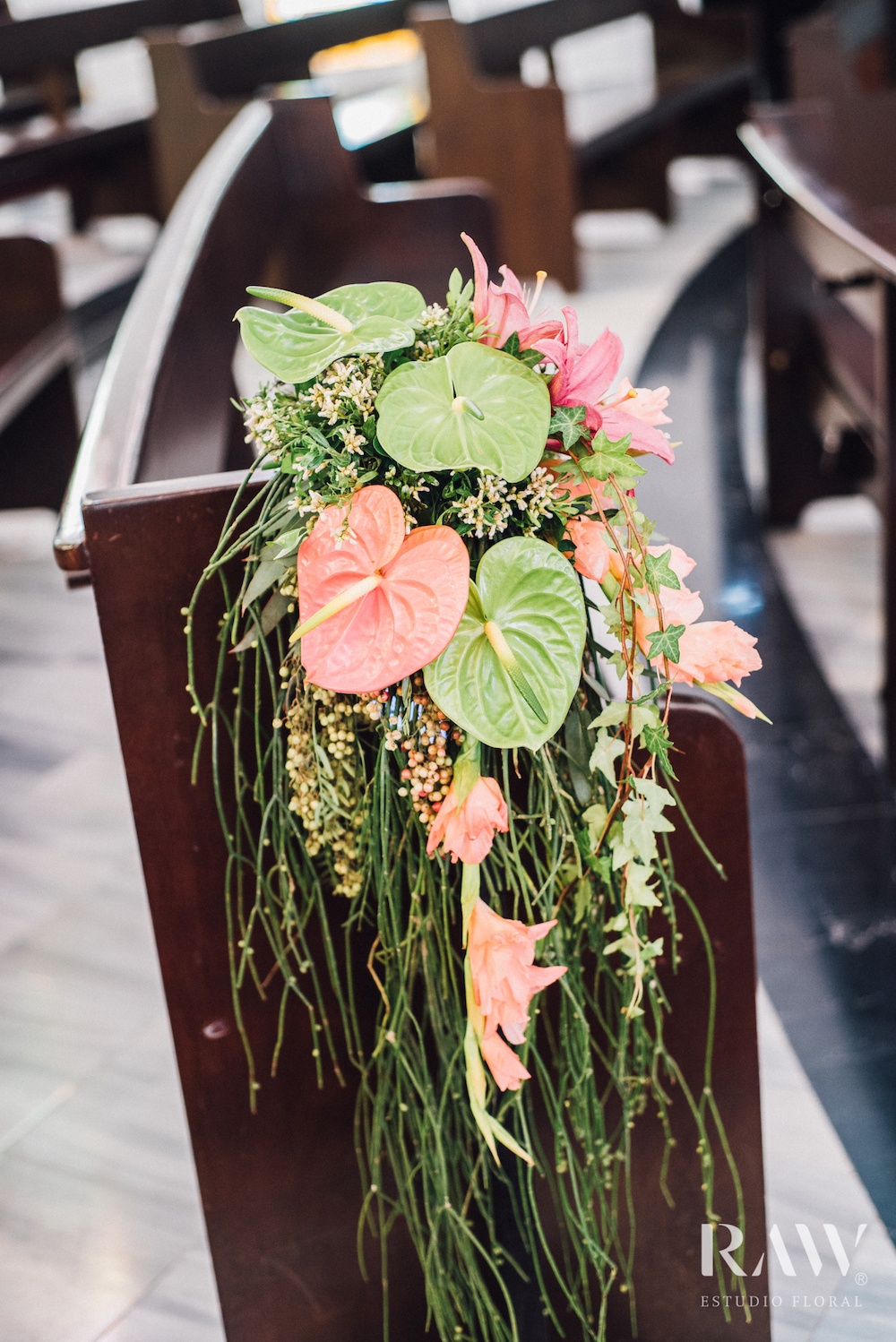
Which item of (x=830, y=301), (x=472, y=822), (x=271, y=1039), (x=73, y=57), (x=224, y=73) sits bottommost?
(x=271, y=1039)

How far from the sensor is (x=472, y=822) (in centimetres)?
83

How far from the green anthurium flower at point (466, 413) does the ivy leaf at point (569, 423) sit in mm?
18

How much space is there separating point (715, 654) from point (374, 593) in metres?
0.23

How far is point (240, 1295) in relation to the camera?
123cm

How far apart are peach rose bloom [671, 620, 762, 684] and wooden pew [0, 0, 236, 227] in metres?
5.10

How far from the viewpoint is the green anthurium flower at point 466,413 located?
2.64ft

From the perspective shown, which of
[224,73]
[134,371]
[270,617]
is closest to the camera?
[270,617]

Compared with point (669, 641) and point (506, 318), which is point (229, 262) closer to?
point (506, 318)

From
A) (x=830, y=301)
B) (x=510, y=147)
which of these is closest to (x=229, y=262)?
(x=830, y=301)

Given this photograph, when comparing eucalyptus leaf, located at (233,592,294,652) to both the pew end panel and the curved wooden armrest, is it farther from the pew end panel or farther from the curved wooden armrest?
the pew end panel

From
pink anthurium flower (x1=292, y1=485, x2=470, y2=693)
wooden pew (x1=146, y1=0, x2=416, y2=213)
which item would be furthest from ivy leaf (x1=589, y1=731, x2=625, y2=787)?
wooden pew (x1=146, y1=0, x2=416, y2=213)

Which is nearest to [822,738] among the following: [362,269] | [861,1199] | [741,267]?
[861,1199]

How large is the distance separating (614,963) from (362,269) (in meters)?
1.98

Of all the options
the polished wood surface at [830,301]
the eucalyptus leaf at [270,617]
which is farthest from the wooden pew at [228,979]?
the polished wood surface at [830,301]
